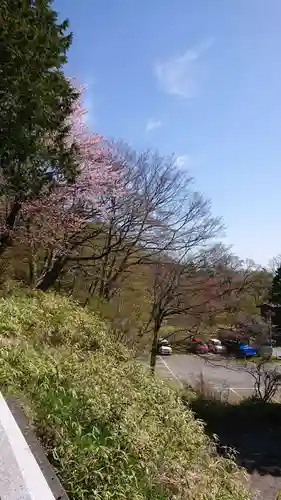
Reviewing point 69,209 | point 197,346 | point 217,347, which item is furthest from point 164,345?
point 217,347

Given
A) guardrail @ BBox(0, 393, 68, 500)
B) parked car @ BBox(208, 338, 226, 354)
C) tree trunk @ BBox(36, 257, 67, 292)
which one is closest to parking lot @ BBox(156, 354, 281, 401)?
parked car @ BBox(208, 338, 226, 354)

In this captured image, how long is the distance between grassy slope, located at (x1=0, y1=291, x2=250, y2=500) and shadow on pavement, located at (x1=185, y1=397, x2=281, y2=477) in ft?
23.5

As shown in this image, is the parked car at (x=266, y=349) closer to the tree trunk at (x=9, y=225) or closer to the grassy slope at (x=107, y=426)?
the tree trunk at (x=9, y=225)

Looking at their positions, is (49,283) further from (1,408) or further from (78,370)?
(1,408)

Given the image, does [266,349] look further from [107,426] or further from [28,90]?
[107,426]

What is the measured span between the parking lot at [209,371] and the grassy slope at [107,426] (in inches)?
569

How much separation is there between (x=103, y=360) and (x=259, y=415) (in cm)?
1150

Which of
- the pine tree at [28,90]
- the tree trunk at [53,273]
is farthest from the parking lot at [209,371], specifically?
the pine tree at [28,90]

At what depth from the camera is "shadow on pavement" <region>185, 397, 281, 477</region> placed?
35.2 ft

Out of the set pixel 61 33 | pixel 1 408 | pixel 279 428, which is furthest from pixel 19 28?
pixel 279 428

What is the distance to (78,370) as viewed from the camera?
453cm

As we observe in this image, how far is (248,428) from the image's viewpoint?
44.4 ft

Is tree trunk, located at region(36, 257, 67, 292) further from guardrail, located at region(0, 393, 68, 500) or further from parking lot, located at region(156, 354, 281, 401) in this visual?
parking lot, located at region(156, 354, 281, 401)

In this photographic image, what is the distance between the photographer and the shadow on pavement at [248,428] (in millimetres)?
10734
